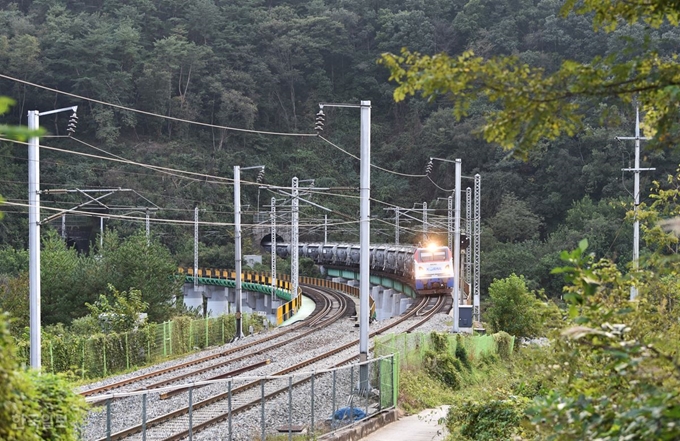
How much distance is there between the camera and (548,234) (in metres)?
70.2

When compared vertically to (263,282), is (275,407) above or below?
above

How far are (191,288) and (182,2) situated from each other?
133 ft

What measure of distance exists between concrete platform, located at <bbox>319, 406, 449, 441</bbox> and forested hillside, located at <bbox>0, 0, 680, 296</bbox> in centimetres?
4438

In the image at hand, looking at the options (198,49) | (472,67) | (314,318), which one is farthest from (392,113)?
(472,67)

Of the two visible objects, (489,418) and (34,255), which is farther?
(34,255)

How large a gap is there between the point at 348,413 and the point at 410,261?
32474mm

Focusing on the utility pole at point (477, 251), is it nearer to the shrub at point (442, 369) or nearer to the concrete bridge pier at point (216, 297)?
the shrub at point (442, 369)

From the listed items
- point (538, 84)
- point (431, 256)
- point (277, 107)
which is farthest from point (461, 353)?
point (277, 107)

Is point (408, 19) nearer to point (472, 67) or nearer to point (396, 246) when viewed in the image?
point (396, 246)

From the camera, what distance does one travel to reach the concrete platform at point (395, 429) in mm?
16109

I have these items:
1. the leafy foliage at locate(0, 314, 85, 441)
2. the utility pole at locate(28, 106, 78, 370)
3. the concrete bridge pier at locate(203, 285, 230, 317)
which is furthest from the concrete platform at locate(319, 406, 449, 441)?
the concrete bridge pier at locate(203, 285, 230, 317)

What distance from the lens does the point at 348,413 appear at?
56.8ft

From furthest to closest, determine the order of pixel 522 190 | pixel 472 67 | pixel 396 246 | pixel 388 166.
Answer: pixel 388 166 → pixel 522 190 → pixel 396 246 → pixel 472 67

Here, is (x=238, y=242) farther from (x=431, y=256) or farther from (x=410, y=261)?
(x=410, y=261)
